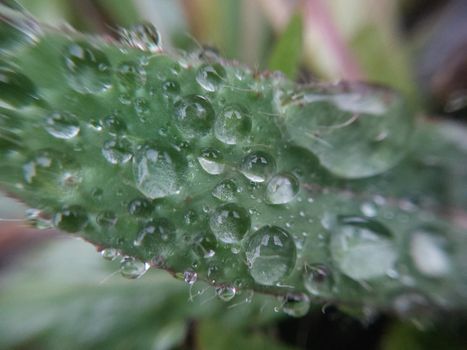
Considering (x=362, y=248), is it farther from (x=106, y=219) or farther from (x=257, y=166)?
(x=106, y=219)

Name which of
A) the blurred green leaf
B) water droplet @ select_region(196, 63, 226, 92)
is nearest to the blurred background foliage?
the blurred green leaf

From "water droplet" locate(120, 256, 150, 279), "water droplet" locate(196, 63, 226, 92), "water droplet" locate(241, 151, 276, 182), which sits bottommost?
"water droplet" locate(120, 256, 150, 279)

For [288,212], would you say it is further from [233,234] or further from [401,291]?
[401,291]

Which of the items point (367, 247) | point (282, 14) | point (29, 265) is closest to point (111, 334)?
point (29, 265)

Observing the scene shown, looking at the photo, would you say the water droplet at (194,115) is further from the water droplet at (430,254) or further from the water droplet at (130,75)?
the water droplet at (430,254)

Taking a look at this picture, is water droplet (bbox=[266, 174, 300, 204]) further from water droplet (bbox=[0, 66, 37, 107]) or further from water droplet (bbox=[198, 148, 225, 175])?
water droplet (bbox=[0, 66, 37, 107])

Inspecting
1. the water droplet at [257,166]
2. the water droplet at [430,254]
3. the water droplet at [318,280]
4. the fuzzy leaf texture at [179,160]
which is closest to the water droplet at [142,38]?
the fuzzy leaf texture at [179,160]
